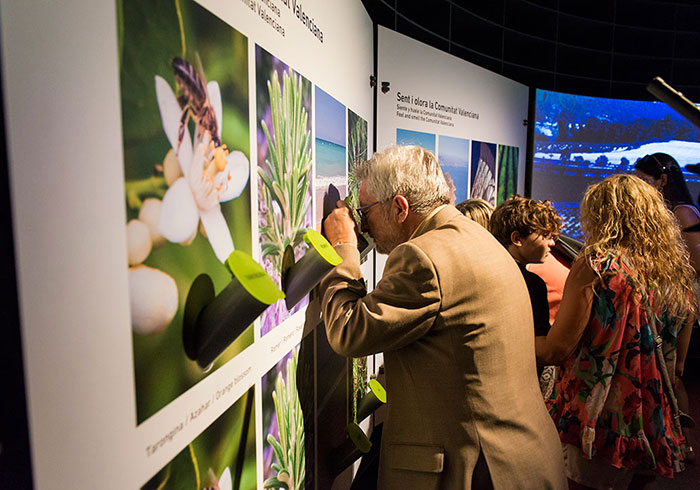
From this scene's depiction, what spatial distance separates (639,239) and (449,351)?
101 cm

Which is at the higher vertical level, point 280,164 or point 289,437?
point 280,164

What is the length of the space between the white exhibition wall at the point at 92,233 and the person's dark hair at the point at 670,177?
4.04 metres

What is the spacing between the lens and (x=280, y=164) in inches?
53.5

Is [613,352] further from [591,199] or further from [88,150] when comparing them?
[88,150]

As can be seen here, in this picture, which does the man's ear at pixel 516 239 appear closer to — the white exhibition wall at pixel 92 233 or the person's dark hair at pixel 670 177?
the white exhibition wall at pixel 92 233

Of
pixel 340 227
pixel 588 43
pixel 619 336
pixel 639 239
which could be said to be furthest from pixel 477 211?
pixel 588 43

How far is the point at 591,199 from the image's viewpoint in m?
1.95

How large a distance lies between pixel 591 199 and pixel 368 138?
137cm

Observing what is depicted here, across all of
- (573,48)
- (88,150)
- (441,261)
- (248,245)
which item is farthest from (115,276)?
(573,48)

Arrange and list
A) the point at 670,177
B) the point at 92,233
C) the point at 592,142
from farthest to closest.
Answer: the point at 592,142 < the point at 670,177 < the point at 92,233

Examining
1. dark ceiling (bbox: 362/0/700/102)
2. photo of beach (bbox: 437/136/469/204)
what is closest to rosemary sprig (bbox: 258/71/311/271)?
photo of beach (bbox: 437/136/469/204)

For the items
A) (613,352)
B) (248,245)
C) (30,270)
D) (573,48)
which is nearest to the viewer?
(30,270)

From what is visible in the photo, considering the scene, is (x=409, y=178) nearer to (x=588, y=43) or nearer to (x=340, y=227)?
(x=340, y=227)

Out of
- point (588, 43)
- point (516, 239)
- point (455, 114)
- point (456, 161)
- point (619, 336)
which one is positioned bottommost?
point (619, 336)
